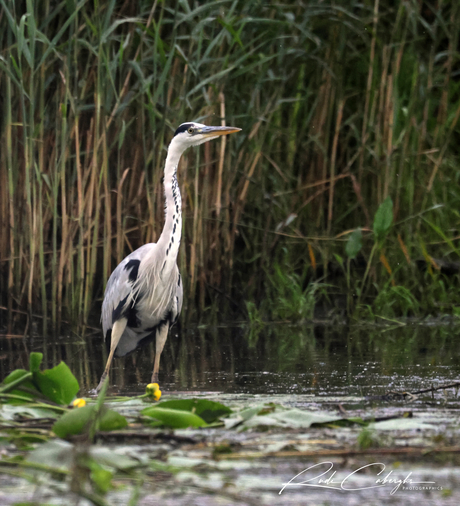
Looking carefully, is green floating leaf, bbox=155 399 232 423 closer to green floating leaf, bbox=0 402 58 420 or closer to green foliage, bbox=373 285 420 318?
green floating leaf, bbox=0 402 58 420

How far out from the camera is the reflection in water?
15.3 ft

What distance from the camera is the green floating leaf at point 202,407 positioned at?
3.44m

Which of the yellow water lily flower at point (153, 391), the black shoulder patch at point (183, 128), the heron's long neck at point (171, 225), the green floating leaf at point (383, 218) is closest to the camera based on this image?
the yellow water lily flower at point (153, 391)

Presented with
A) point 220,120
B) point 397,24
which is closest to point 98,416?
point 220,120

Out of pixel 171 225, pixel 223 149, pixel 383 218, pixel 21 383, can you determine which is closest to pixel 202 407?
pixel 21 383

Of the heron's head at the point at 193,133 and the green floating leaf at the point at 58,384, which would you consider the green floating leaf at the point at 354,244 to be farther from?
the green floating leaf at the point at 58,384

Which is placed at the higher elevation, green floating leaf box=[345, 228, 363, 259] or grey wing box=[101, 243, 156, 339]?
green floating leaf box=[345, 228, 363, 259]

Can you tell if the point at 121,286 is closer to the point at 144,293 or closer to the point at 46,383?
the point at 144,293

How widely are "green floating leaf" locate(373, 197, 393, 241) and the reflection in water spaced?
0.76m

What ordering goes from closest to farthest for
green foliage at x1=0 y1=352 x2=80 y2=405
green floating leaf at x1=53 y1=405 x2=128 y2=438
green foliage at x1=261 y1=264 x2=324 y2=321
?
green floating leaf at x1=53 y1=405 x2=128 y2=438 → green foliage at x1=0 y1=352 x2=80 y2=405 → green foliage at x1=261 y1=264 x2=324 y2=321

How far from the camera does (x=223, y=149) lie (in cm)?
702

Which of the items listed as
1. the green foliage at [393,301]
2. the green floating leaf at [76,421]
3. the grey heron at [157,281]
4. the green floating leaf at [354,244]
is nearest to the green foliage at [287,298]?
the green floating leaf at [354,244]

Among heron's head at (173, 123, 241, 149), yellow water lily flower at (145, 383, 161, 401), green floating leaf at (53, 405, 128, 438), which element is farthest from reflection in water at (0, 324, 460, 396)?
green floating leaf at (53, 405, 128, 438)

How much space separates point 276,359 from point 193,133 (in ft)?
4.77
